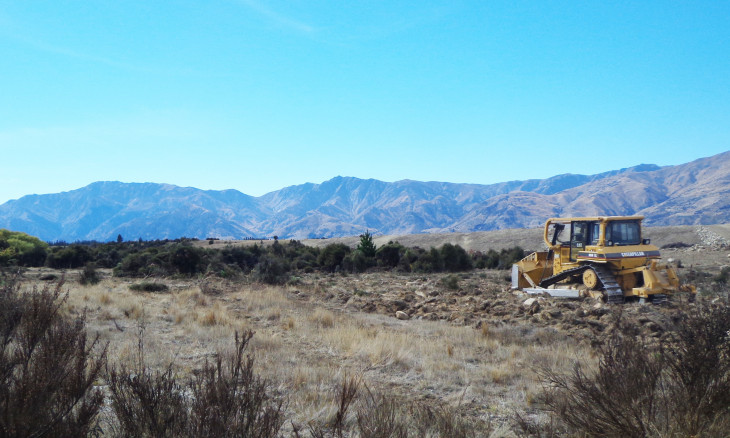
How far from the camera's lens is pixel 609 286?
14.5 m

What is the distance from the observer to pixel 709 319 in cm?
507

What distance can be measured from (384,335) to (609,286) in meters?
7.97

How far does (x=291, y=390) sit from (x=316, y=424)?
137 cm

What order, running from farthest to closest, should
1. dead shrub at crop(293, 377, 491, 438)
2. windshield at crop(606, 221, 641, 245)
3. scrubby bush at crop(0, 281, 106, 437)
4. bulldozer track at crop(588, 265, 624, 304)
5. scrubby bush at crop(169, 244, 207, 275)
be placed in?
scrubby bush at crop(169, 244, 207, 275) → windshield at crop(606, 221, 641, 245) → bulldozer track at crop(588, 265, 624, 304) → dead shrub at crop(293, 377, 491, 438) → scrubby bush at crop(0, 281, 106, 437)

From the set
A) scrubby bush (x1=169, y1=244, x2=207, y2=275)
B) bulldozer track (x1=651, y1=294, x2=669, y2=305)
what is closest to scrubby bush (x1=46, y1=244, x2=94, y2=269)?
scrubby bush (x1=169, y1=244, x2=207, y2=275)

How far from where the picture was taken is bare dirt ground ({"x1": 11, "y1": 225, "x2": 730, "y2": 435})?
6.82 meters

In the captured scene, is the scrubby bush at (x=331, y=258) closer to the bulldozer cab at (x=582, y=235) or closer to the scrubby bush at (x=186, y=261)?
the scrubby bush at (x=186, y=261)

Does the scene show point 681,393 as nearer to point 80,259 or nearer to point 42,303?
point 42,303

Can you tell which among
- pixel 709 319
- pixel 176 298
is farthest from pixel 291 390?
pixel 176 298

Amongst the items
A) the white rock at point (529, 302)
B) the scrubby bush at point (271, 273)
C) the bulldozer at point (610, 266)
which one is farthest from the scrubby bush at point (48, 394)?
the scrubby bush at point (271, 273)

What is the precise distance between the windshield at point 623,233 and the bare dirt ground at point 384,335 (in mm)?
2176

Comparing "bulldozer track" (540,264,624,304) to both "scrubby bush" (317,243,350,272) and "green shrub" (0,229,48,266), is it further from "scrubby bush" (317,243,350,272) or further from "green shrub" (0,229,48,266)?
"green shrub" (0,229,48,266)

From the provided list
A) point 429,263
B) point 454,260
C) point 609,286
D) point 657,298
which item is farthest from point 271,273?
point 657,298

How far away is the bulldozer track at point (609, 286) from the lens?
14.4 meters
